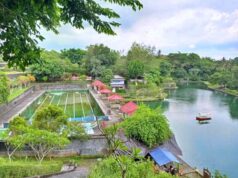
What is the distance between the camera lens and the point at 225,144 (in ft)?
63.8

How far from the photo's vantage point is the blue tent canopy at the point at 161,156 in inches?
521

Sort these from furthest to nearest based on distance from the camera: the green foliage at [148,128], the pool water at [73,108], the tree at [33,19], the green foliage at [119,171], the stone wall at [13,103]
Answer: the pool water at [73,108]
the stone wall at [13,103]
the green foliage at [148,128]
the green foliage at [119,171]
the tree at [33,19]

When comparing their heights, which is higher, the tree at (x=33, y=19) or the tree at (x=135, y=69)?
the tree at (x=33, y=19)

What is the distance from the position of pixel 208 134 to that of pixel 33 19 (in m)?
20.1

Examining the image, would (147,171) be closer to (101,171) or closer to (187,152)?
(101,171)

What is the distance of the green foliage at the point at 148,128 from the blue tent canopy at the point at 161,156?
0.46m

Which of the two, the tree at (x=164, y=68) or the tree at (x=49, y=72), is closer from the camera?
the tree at (x=49, y=72)

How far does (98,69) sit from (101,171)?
1520 inches

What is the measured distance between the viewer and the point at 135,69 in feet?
140

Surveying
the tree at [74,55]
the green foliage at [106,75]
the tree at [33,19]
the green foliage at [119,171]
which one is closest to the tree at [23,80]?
the green foliage at [106,75]

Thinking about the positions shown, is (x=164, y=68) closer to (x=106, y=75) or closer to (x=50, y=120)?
(x=106, y=75)

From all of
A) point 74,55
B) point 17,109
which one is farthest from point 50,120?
point 74,55

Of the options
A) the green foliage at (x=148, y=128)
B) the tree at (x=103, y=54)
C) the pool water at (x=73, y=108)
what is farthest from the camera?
the tree at (x=103, y=54)

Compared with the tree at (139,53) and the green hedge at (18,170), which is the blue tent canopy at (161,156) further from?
the tree at (139,53)
